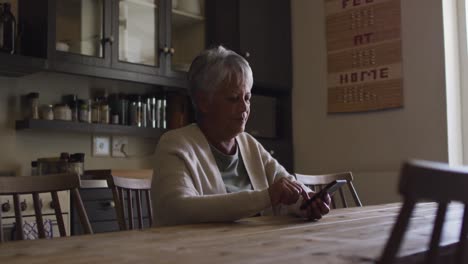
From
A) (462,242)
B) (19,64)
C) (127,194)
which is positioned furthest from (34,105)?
(462,242)

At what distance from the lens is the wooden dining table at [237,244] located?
89cm

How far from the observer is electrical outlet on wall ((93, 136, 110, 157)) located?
10.6 ft

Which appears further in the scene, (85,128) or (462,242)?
(85,128)

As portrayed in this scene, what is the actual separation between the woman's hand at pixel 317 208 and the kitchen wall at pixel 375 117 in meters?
1.89

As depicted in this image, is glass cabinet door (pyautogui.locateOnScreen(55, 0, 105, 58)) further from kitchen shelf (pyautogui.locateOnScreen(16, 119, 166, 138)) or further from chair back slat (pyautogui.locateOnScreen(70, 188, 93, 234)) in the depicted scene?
chair back slat (pyautogui.locateOnScreen(70, 188, 93, 234))

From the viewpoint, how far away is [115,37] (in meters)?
3.08

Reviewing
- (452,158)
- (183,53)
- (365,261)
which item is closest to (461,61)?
(452,158)

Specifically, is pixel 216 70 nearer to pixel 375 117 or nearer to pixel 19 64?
pixel 19 64

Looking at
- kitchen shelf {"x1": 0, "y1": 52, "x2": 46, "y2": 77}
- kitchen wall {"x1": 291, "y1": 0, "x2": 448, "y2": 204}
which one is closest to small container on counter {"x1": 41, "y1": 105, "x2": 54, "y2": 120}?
kitchen shelf {"x1": 0, "y1": 52, "x2": 46, "y2": 77}

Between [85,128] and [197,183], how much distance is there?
1603 millimetres

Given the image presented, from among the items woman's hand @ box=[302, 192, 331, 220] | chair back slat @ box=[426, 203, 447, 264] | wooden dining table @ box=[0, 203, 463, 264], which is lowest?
wooden dining table @ box=[0, 203, 463, 264]

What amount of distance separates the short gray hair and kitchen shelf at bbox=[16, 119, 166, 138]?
136 centimetres

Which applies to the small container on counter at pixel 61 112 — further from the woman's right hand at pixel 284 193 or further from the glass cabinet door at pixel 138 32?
the woman's right hand at pixel 284 193

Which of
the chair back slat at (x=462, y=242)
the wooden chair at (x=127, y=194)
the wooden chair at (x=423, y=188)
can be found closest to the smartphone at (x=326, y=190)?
the wooden chair at (x=127, y=194)
